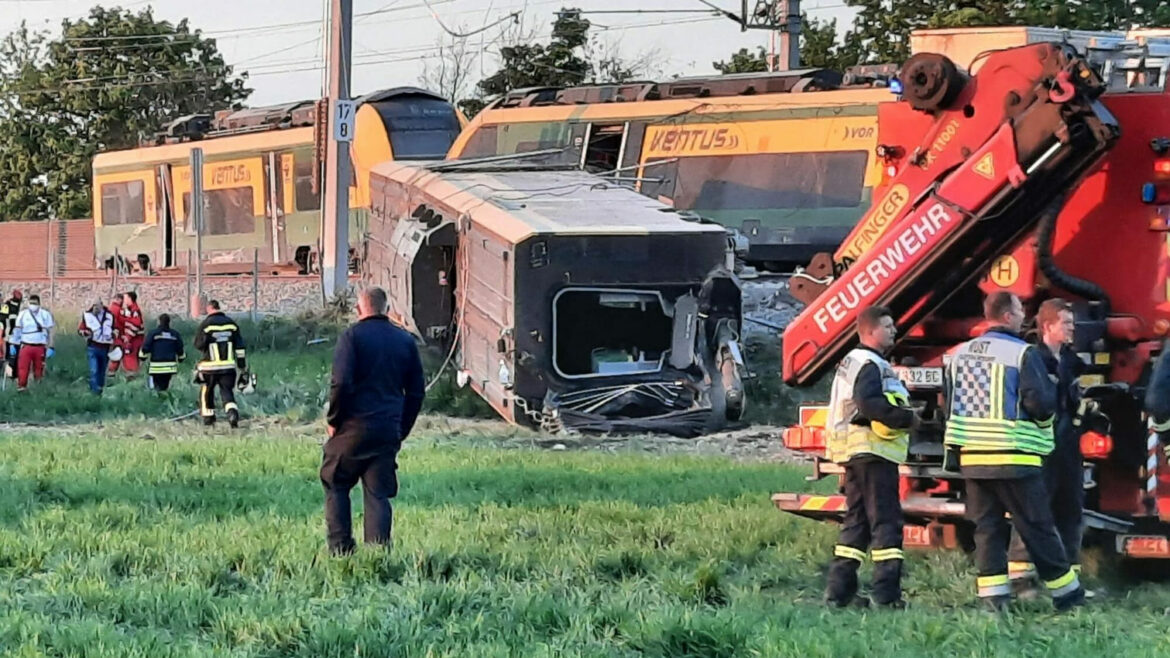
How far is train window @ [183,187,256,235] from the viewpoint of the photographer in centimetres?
3497

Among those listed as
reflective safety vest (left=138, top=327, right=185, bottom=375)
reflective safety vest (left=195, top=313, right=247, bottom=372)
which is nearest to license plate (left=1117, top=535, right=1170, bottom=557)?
reflective safety vest (left=195, top=313, right=247, bottom=372)

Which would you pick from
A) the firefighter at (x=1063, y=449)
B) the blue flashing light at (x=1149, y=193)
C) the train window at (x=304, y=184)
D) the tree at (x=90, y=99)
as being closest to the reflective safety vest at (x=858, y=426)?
the firefighter at (x=1063, y=449)

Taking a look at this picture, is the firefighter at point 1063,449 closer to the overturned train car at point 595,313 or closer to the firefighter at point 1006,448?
the firefighter at point 1006,448

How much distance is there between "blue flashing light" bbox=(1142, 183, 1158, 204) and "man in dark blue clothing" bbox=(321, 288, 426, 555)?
4148 millimetres

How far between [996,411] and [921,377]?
3.70 ft

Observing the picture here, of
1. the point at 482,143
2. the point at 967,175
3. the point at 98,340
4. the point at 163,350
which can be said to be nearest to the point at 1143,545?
the point at 967,175

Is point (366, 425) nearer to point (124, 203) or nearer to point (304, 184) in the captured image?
point (304, 184)

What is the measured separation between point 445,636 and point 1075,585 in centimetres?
338

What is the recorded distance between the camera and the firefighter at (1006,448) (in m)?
8.28

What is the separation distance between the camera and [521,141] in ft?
90.9

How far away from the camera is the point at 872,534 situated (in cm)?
847

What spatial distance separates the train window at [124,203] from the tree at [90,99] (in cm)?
2498

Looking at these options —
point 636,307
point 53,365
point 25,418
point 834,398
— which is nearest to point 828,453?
point 834,398

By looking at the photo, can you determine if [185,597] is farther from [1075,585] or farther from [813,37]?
[813,37]
